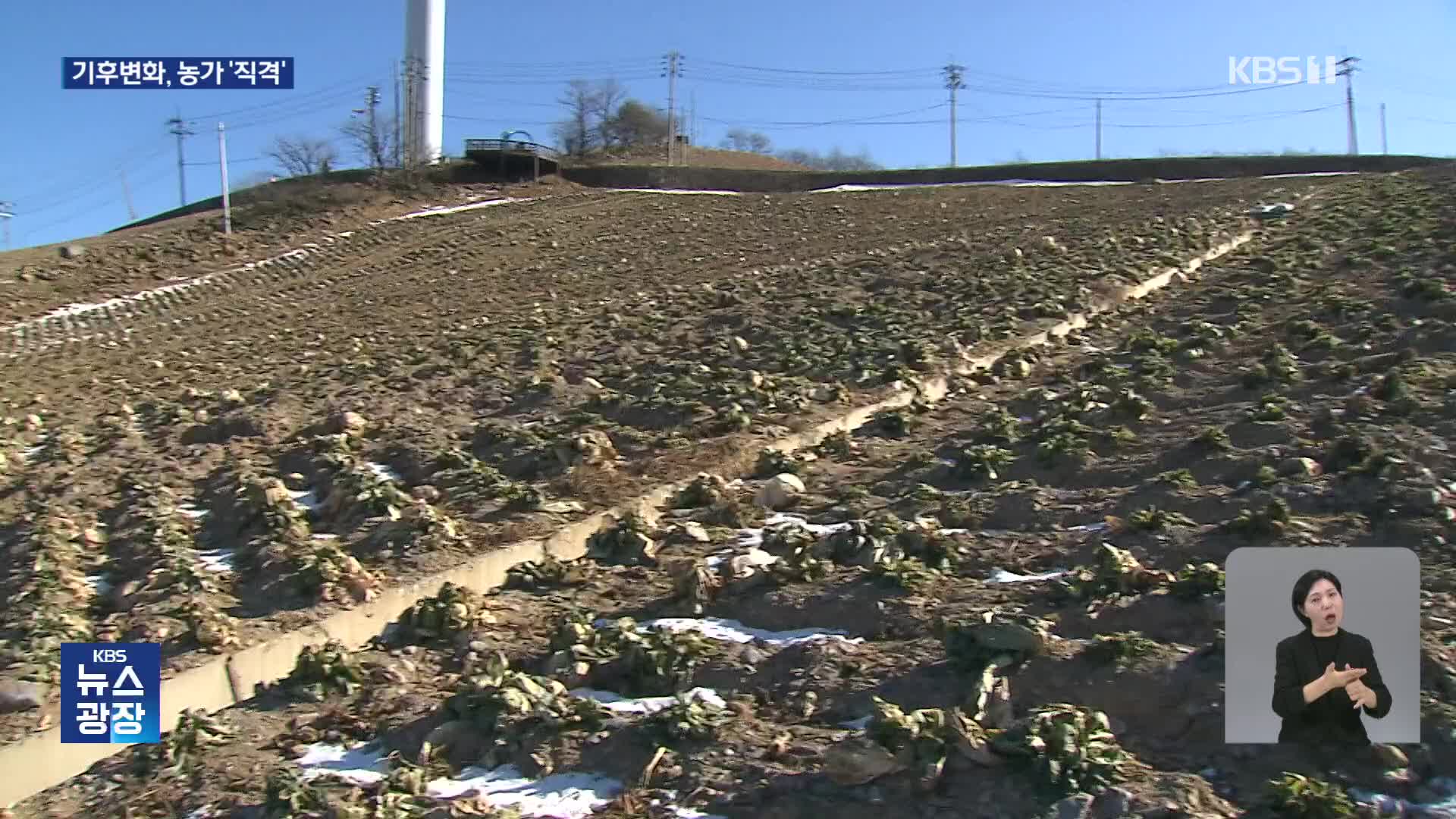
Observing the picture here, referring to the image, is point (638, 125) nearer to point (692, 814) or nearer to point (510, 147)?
point (510, 147)

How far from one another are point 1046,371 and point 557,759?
7.38 metres

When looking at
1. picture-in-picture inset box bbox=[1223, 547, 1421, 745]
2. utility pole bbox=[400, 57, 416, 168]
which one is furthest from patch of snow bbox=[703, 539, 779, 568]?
utility pole bbox=[400, 57, 416, 168]

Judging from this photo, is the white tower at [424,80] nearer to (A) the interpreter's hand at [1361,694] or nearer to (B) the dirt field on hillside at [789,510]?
(B) the dirt field on hillside at [789,510]

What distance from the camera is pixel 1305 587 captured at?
3.67 meters

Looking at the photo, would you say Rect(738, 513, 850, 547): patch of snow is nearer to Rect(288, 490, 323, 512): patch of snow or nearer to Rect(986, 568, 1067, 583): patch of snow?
Rect(986, 568, 1067, 583): patch of snow

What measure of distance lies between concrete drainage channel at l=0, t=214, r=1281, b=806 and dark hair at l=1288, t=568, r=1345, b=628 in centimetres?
450

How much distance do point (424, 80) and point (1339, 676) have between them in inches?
2001

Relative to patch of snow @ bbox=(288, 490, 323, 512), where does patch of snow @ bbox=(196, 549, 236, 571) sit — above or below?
below

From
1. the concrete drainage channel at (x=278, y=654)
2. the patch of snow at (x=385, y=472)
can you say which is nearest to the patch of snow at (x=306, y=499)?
the patch of snow at (x=385, y=472)

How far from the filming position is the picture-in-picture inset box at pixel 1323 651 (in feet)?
11.9

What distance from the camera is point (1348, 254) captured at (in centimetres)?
1389

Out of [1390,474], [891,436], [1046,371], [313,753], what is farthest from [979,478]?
[313,753]

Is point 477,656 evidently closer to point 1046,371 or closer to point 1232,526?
point 1232,526

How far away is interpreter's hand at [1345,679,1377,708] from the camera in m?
3.65
